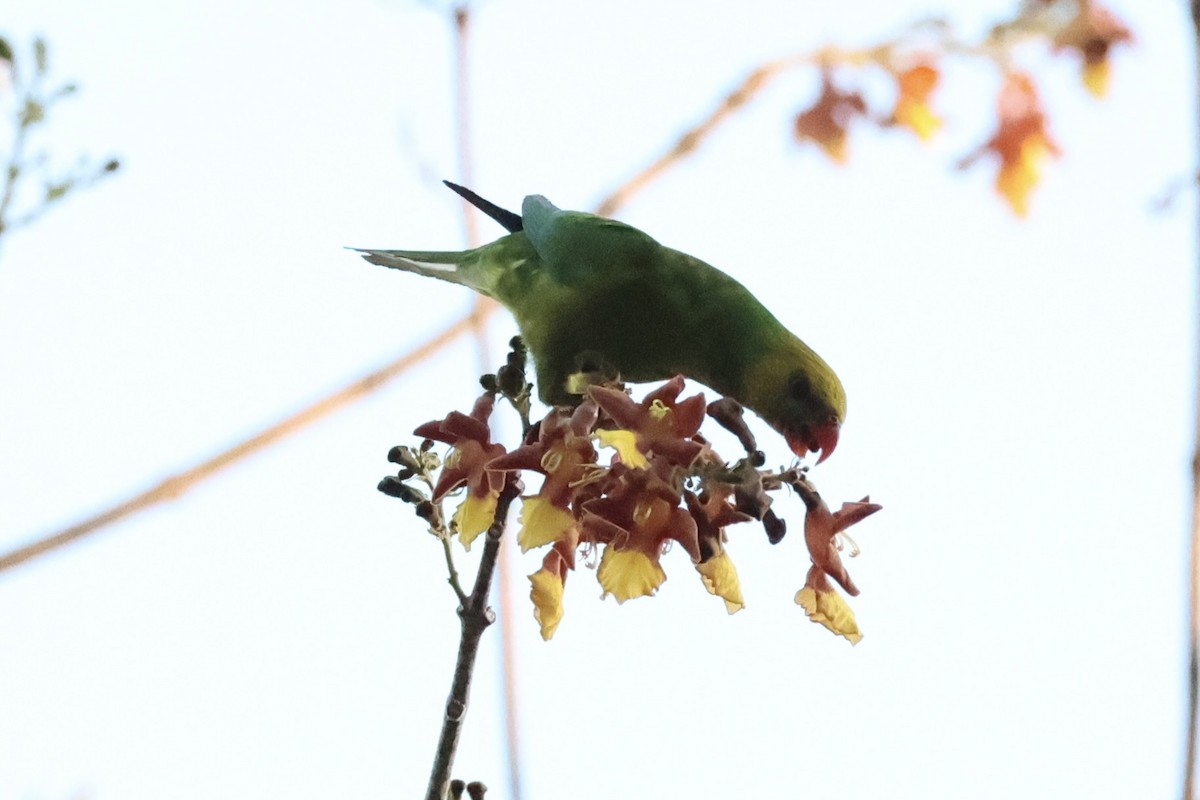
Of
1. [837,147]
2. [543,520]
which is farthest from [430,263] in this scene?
[543,520]

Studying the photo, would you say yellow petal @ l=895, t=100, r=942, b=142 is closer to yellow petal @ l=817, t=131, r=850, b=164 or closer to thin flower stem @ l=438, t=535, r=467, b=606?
yellow petal @ l=817, t=131, r=850, b=164

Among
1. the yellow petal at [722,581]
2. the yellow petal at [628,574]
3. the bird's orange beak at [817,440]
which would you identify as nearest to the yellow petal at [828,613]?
the yellow petal at [722,581]

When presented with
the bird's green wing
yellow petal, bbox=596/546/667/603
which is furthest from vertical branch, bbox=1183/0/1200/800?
the bird's green wing

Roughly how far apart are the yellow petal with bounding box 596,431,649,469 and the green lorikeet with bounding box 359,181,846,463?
71 cm

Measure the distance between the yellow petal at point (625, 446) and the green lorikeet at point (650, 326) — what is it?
0.71 metres

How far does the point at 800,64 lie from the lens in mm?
3793

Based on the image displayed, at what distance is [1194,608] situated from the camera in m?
1.99

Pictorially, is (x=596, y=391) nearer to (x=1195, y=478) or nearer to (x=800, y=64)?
(x=1195, y=478)

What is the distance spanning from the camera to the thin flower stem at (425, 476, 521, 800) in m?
1.20

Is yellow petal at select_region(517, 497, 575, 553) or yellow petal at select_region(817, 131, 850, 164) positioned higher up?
yellow petal at select_region(817, 131, 850, 164)

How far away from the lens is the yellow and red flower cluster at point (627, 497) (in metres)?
1.49

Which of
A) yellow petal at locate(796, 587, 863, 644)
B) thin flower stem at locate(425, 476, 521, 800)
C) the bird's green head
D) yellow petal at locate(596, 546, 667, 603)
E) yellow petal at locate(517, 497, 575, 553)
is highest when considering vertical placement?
the bird's green head

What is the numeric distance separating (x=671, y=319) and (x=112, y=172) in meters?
1.20

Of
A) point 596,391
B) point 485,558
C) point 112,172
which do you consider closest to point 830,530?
point 596,391
